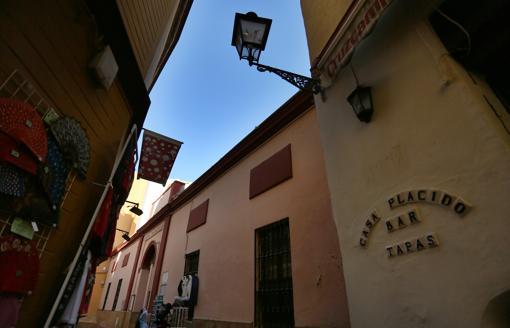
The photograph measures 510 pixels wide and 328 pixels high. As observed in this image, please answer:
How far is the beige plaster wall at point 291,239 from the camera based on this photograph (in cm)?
381

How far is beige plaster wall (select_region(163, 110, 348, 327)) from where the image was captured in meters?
3.81

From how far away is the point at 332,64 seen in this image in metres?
3.01

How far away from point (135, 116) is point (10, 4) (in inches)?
87.3

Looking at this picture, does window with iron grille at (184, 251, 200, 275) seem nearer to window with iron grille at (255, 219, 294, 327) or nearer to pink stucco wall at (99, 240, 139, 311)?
window with iron grille at (255, 219, 294, 327)

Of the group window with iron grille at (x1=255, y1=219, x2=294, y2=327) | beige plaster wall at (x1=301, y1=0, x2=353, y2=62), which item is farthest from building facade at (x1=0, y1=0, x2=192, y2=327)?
window with iron grille at (x1=255, y1=219, x2=294, y2=327)

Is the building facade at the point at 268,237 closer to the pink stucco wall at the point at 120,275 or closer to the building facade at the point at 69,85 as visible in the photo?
the building facade at the point at 69,85

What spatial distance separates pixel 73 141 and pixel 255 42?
2384 millimetres

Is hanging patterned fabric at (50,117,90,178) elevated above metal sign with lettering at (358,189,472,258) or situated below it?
above

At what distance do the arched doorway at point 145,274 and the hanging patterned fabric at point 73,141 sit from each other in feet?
33.1

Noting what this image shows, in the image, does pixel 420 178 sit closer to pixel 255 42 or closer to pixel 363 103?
pixel 363 103

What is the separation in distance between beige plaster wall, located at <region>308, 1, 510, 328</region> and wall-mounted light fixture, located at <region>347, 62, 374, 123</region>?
0.25 ft

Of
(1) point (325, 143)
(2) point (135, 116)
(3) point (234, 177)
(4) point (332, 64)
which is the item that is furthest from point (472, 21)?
(3) point (234, 177)

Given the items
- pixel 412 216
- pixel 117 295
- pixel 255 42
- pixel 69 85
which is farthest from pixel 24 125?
pixel 117 295

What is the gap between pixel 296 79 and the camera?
3.48 m
